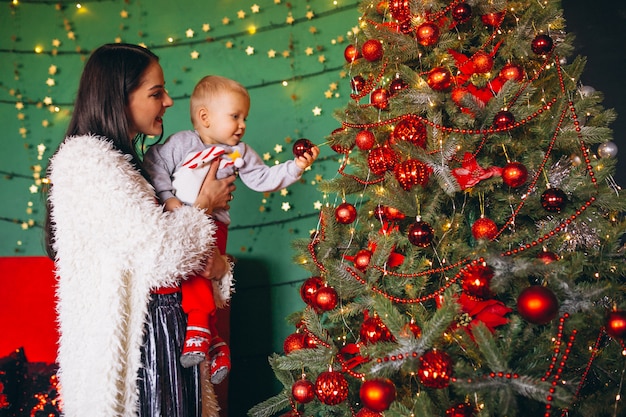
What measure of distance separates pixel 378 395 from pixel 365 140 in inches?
33.3

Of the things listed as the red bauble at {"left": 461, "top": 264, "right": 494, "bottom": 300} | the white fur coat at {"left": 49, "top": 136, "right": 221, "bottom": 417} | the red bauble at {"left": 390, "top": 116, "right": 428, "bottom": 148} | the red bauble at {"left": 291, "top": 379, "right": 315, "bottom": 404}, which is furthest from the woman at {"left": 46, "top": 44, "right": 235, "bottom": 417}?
the red bauble at {"left": 461, "top": 264, "right": 494, "bottom": 300}

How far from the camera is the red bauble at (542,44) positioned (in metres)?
1.68

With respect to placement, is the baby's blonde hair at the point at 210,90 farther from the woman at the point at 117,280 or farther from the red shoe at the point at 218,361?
the red shoe at the point at 218,361

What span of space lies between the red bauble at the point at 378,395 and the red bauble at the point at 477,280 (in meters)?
0.35

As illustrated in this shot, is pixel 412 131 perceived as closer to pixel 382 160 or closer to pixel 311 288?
pixel 382 160

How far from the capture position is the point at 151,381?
1.52m

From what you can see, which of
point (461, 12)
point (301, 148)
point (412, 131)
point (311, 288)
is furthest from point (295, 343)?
point (461, 12)

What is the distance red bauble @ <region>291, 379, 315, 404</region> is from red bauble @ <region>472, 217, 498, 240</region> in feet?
2.21

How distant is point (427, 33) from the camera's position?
1.71 m

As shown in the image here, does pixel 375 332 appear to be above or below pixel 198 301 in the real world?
below

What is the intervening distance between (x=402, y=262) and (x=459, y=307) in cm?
30

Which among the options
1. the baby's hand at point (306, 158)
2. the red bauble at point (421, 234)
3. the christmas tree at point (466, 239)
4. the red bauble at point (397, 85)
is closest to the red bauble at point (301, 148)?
the baby's hand at point (306, 158)

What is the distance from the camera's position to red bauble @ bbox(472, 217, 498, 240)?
1529mm

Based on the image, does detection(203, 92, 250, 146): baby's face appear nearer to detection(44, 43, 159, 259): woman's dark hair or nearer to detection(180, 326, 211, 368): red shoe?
detection(44, 43, 159, 259): woman's dark hair
